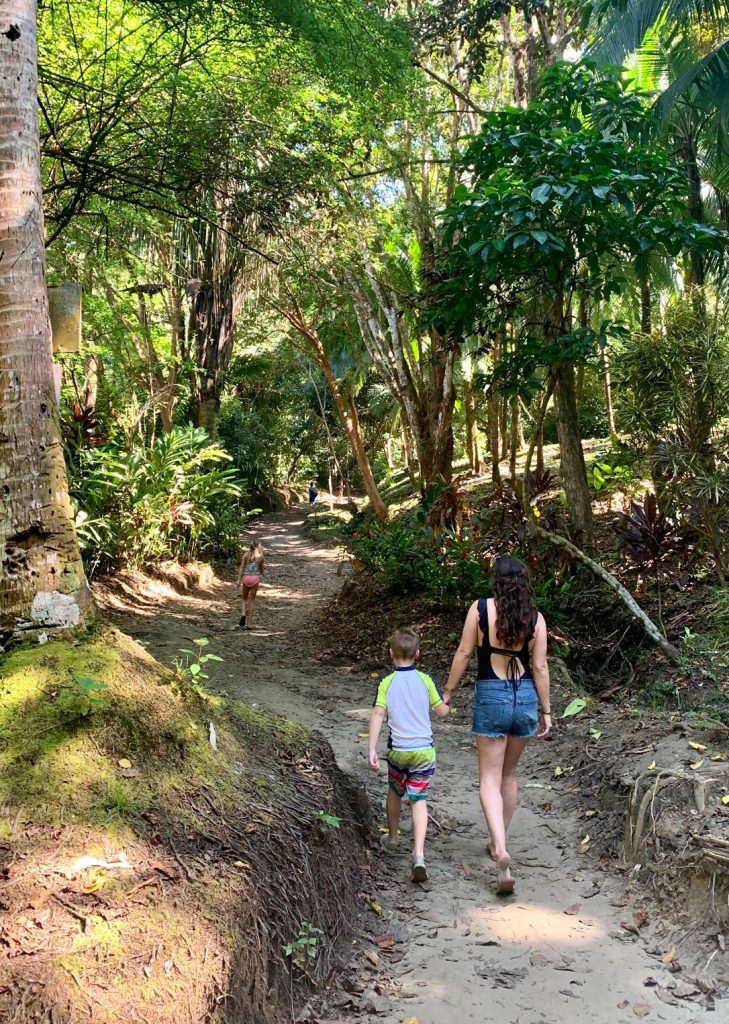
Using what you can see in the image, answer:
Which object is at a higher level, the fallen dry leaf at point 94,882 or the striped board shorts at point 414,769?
the fallen dry leaf at point 94,882

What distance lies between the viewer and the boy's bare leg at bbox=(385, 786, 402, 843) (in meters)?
4.61

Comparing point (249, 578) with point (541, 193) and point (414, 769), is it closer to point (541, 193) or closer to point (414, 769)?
point (541, 193)

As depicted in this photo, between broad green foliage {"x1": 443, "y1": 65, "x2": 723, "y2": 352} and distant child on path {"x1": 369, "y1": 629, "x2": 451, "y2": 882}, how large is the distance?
4182mm

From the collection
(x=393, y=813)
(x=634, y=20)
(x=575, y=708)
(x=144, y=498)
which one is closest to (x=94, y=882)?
(x=393, y=813)

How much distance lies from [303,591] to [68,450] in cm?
603

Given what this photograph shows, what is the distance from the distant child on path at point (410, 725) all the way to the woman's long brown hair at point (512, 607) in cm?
51

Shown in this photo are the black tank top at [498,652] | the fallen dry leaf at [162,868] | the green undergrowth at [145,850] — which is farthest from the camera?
the black tank top at [498,652]

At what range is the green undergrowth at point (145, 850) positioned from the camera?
2.51 meters

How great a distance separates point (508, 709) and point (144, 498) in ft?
32.1

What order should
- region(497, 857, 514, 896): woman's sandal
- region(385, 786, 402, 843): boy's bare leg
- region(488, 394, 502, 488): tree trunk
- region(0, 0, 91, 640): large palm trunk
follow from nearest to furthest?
region(0, 0, 91, 640): large palm trunk, region(497, 857, 514, 896): woman's sandal, region(385, 786, 402, 843): boy's bare leg, region(488, 394, 502, 488): tree trunk

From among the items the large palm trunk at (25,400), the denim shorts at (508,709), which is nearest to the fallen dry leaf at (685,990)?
the denim shorts at (508,709)

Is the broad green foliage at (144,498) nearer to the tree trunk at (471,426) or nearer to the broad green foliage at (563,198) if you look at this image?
the broad green foliage at (563,198)

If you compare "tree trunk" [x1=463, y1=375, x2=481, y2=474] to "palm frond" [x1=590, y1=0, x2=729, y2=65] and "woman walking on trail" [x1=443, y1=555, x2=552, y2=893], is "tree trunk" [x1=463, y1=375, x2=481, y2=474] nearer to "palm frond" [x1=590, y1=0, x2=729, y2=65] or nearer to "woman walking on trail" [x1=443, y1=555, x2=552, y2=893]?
"palm frond" [x1=590, y1=0, x2=729, y2=65]

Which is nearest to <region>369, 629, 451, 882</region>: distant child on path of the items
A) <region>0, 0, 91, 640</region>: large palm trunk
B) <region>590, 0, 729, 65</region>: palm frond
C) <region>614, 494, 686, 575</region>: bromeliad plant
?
<region>0, 0, 91, 640</region>: large palm trunk
